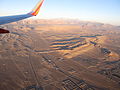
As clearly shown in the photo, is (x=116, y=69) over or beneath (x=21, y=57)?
beneath

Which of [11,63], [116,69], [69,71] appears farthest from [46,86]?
[116,69]

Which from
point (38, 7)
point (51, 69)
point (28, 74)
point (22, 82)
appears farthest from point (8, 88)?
point (38, 7)

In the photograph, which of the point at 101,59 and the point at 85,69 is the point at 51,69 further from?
the point at 101,59

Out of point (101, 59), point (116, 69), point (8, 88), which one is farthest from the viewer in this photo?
point (101, 59)

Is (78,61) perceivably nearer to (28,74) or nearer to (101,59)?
(101,59)

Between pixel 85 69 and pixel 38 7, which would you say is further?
pixel 85 69

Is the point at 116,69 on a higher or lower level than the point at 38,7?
lower

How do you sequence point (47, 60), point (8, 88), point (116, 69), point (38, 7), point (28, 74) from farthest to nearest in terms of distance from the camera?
point (47, 60)
point (116, 69)
point (28, 74)
point (8, 88)
point (38, 7)

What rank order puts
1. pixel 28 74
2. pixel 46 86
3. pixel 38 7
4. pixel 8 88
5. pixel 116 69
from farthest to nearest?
1. pixel 116 69
2. pixel 28 74
3. pixel 46 86
4. pixel 8 88
5. pixel 38 7

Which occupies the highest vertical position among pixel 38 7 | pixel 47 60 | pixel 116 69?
pixel 38 7
